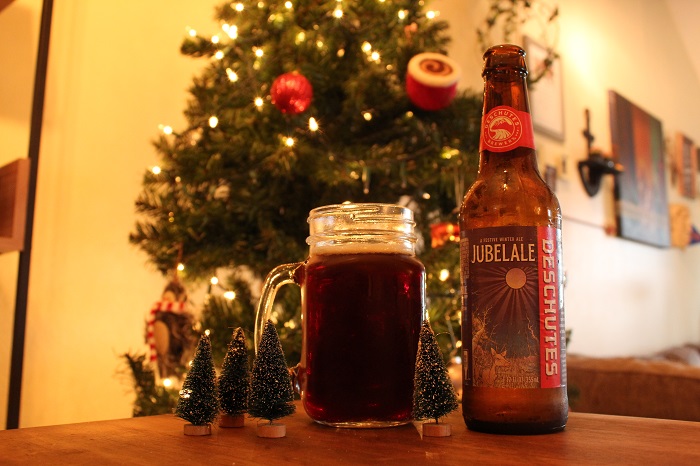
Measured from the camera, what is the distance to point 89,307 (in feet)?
5.86

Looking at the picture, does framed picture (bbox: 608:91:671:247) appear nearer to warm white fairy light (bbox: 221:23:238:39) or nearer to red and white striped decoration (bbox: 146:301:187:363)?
warm white fairy light (bbox: 221:23:238:39)

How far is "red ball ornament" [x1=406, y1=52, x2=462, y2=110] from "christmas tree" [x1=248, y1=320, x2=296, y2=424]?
105cm

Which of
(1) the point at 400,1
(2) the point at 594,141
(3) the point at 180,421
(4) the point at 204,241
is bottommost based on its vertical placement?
(3) the point at 180,421

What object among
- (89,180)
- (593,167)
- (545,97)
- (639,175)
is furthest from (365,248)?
(639,175)

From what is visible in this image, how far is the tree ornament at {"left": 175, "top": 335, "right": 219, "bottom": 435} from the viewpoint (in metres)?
0.50

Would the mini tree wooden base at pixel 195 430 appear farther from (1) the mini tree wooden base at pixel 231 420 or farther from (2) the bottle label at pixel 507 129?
(2) the bottle label at pixel 507 129

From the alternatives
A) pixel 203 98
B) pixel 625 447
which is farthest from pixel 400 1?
pixel 625 447

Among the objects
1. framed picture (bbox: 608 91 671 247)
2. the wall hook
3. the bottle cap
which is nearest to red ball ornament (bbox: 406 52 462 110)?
the bottle cap

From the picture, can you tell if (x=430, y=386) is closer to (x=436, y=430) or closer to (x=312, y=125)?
(x=436, y=430)

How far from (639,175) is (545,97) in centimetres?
116

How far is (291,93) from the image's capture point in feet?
4.39

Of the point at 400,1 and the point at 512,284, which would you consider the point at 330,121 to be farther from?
the point at 512,284

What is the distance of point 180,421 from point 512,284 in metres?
0.29

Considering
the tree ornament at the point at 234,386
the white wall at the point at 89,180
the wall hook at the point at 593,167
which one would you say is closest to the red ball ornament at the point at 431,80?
the white wall at the point at 89,180
